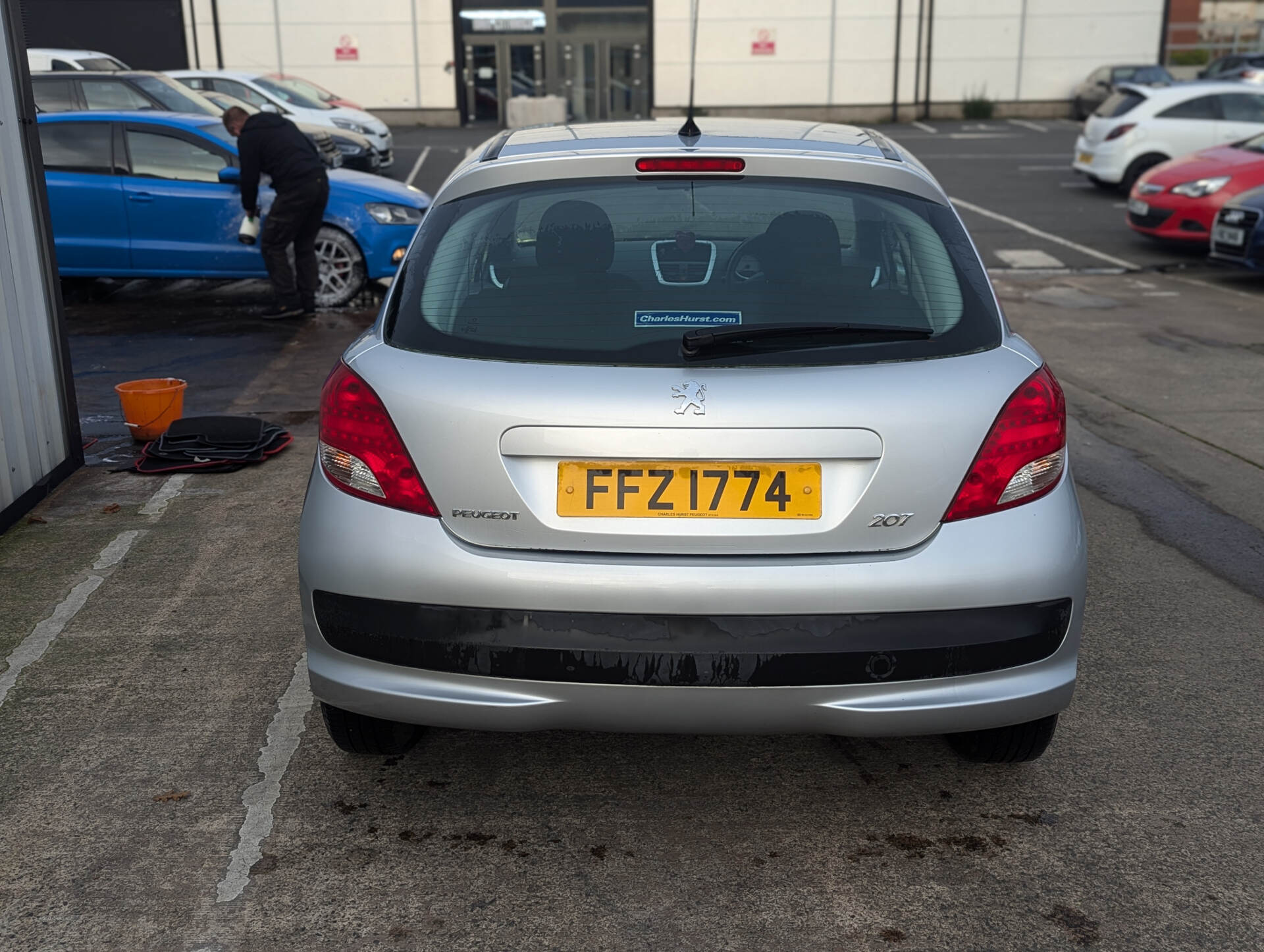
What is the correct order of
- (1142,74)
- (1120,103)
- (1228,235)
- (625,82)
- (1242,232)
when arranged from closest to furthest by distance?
(1242,232) < (1228,235) < (1120,103) < (1142,74) < (625,82)

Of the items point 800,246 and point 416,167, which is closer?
point 800,246

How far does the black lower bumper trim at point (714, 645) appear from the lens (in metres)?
2.79

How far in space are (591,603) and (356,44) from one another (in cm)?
3460

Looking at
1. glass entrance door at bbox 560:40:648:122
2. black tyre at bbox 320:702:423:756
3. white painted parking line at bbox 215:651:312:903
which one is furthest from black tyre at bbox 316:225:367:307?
glass entrance door at bbox 560:40:648:122

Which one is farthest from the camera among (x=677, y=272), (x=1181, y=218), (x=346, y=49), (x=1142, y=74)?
(x=346, y=49)

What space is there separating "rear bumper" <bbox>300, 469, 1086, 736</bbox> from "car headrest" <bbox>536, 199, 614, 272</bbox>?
74 centimetres

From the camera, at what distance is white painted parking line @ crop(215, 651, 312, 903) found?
2998 mm

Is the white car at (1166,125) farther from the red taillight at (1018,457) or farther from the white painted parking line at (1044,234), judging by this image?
the red taillight at (1018,457)

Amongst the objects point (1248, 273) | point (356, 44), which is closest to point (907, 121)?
point (356, 44)

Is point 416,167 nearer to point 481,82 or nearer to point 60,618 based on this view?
point 481,82

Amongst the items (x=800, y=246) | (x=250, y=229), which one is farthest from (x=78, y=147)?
(x=800, y=246)

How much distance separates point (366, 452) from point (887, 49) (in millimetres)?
35180

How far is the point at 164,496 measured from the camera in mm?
6086

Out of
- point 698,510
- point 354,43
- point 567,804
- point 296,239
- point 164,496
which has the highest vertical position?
point 354,43
